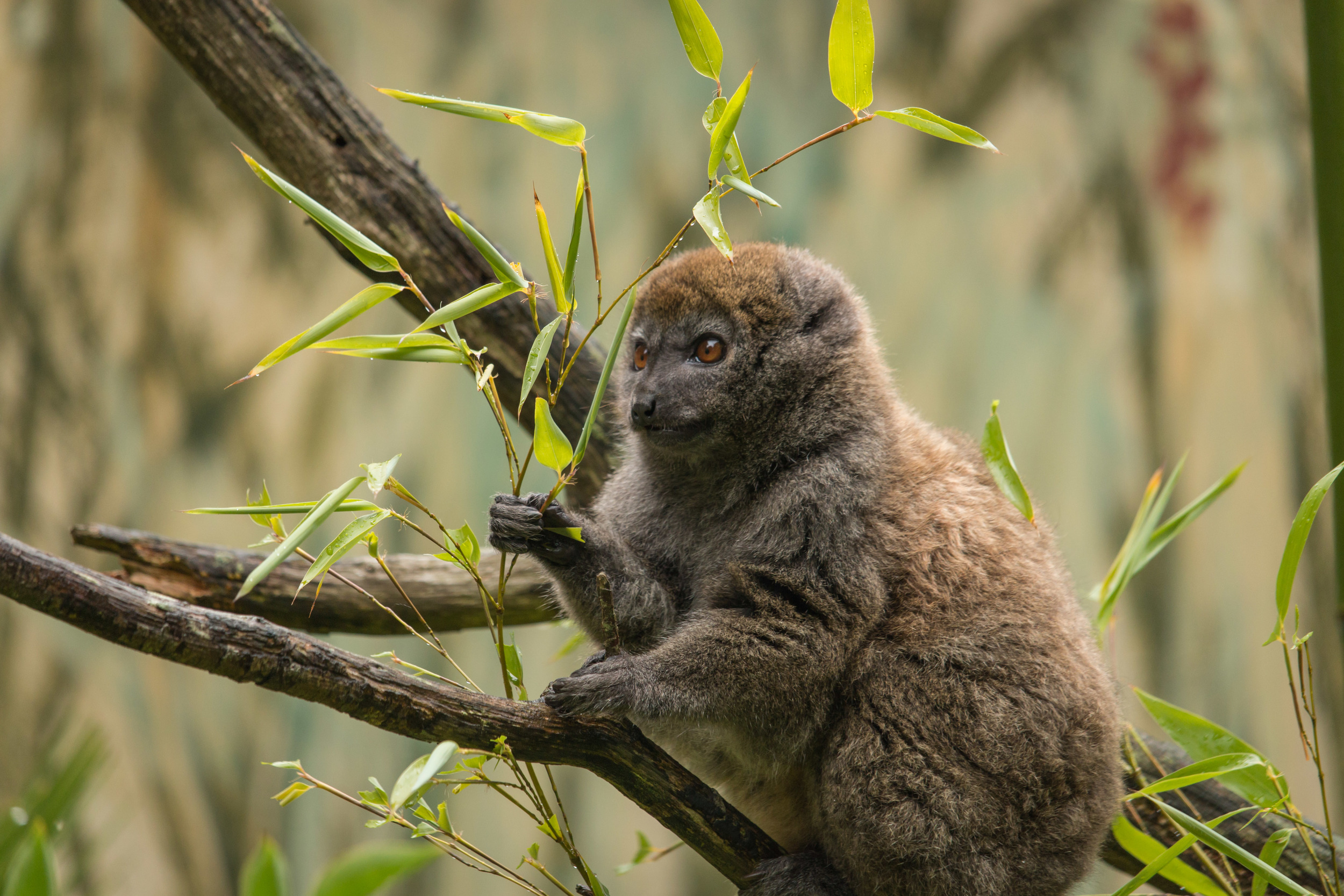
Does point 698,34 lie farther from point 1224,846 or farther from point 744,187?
point 1224,846

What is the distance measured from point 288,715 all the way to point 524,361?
11.9 feet

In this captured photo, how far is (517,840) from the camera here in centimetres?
629

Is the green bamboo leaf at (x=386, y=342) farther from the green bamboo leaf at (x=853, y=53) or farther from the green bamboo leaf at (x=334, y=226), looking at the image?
the green bamboo leaf at (x=853, y=53)

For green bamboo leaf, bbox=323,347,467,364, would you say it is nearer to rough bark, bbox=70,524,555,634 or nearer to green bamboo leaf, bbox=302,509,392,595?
green bamboo leaf, bbox=302,509,392,595

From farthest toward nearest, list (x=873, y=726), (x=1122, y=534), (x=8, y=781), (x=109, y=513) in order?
(x=1122, y=534) → (x=109, y=513) → (x=8, y=781) → (x=873, y=726)

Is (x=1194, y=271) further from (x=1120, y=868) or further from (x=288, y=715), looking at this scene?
(x=288, y=715)

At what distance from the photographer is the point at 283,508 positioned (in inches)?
88.8

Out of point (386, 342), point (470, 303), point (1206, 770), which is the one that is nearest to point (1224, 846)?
point (1206, 770)

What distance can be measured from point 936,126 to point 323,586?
2.78 m

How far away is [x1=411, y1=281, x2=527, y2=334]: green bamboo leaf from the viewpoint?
211cm

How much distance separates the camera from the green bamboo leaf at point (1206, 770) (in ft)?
8.08

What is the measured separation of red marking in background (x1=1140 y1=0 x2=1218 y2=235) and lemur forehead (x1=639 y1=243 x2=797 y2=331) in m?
4.85

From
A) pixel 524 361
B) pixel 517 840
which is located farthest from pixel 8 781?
pixel 524 361

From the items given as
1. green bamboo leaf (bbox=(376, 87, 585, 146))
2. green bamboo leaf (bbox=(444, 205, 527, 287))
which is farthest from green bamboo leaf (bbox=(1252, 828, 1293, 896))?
green bamboo leaf (bbox=(376, 87, 585, 146))
